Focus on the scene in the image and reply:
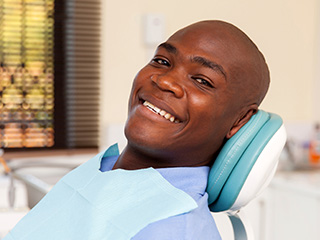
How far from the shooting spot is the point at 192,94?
2.94 feet

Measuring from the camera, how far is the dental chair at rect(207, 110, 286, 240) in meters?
0.94

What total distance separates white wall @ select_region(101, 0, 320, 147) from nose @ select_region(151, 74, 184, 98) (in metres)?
1.69

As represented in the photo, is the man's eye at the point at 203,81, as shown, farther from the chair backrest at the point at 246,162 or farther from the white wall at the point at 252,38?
the white wall at the point at 252,38

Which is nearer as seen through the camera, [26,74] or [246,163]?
[246,163]

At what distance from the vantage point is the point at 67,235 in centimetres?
88

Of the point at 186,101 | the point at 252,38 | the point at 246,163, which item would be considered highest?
the point at 186,101

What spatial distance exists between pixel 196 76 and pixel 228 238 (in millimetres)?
354

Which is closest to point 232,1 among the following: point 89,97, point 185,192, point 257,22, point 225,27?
point 257,22

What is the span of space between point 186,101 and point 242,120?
148 mm

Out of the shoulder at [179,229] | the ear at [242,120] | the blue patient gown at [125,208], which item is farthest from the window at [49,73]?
the shoulder at [179,229]

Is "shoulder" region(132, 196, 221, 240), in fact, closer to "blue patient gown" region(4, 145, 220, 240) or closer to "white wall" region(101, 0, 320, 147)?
"blue patient gown" region(4, 145, 220, 240)

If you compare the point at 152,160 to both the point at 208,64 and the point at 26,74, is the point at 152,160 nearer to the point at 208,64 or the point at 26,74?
the point at 208,64

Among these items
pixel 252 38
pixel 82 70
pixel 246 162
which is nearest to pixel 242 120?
pixel 246 162

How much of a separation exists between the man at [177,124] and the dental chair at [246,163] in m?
0.03
